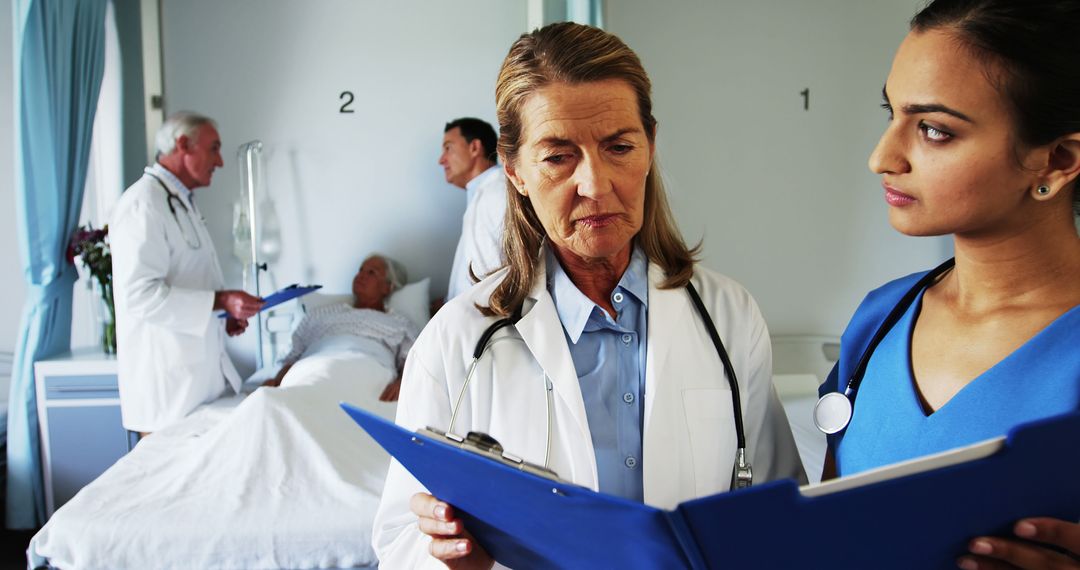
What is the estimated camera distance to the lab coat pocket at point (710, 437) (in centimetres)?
113

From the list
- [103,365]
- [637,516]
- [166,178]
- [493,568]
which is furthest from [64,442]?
[637,516]

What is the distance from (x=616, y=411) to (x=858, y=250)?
125 inches

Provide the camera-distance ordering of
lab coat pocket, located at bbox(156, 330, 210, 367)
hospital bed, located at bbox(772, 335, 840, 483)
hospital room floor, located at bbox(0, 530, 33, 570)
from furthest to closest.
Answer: lab coat pocket, located at bbox(156, 330, 210, 367)
hospital room floor, located at bbox(0, 530, 33, 570)
hospital bed, located at bbox(772, 335, 840, 483)

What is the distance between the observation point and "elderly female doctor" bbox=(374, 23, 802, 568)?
1.11 meters

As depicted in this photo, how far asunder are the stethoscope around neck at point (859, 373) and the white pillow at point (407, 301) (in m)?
3.17

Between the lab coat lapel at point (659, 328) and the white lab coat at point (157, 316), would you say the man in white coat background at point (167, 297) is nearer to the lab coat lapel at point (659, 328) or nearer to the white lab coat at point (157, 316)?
the white lab coat at point (157, 316)

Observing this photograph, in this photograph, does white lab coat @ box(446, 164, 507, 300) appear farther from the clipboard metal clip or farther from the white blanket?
the clipboard metal clip

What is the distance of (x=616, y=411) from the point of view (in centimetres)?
116

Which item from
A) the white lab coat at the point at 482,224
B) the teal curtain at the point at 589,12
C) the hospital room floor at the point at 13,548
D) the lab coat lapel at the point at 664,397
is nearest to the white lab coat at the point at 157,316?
the hospital room floor at the point at 13,548

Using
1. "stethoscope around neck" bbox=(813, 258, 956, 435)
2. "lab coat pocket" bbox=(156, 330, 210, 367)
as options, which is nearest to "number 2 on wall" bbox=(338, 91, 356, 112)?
"lab coat pocket" bbox=(156, 330, 210, 367)

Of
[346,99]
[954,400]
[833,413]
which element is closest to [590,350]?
[833,413]

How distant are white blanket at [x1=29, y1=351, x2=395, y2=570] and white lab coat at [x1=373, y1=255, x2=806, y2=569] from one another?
1.13 metres

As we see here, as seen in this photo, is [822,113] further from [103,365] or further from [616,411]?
[103,365]

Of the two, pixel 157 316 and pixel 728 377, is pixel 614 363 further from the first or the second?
pixel 157 316
